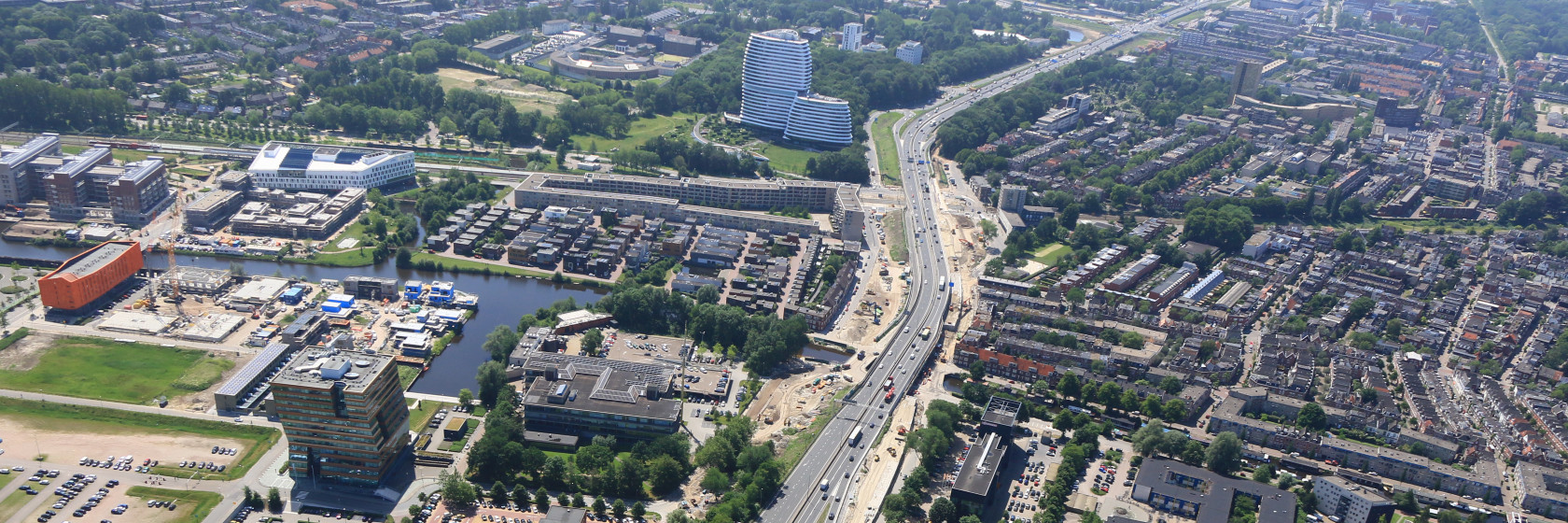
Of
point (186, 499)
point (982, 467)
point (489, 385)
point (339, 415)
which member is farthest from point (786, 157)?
point (186, 499)

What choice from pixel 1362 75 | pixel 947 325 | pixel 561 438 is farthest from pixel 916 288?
pixel 1362 75

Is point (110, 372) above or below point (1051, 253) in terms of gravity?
below

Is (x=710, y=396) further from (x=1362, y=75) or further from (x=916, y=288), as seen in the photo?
(x=1362, y=75)

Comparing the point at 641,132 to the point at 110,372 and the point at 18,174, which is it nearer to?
the point at 18,174

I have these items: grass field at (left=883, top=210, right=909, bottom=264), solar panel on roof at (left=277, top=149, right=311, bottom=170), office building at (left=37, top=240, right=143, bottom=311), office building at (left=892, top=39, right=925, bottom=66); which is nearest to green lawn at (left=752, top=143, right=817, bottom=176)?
grass field at (left=883, top=210, right=909, bottom=264)

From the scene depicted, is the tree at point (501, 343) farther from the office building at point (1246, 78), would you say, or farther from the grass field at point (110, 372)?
the office building at point (1246, 78)

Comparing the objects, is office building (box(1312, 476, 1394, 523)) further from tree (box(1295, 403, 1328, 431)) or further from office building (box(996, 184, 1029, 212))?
office building (box(996, 184, 1029, 212))
